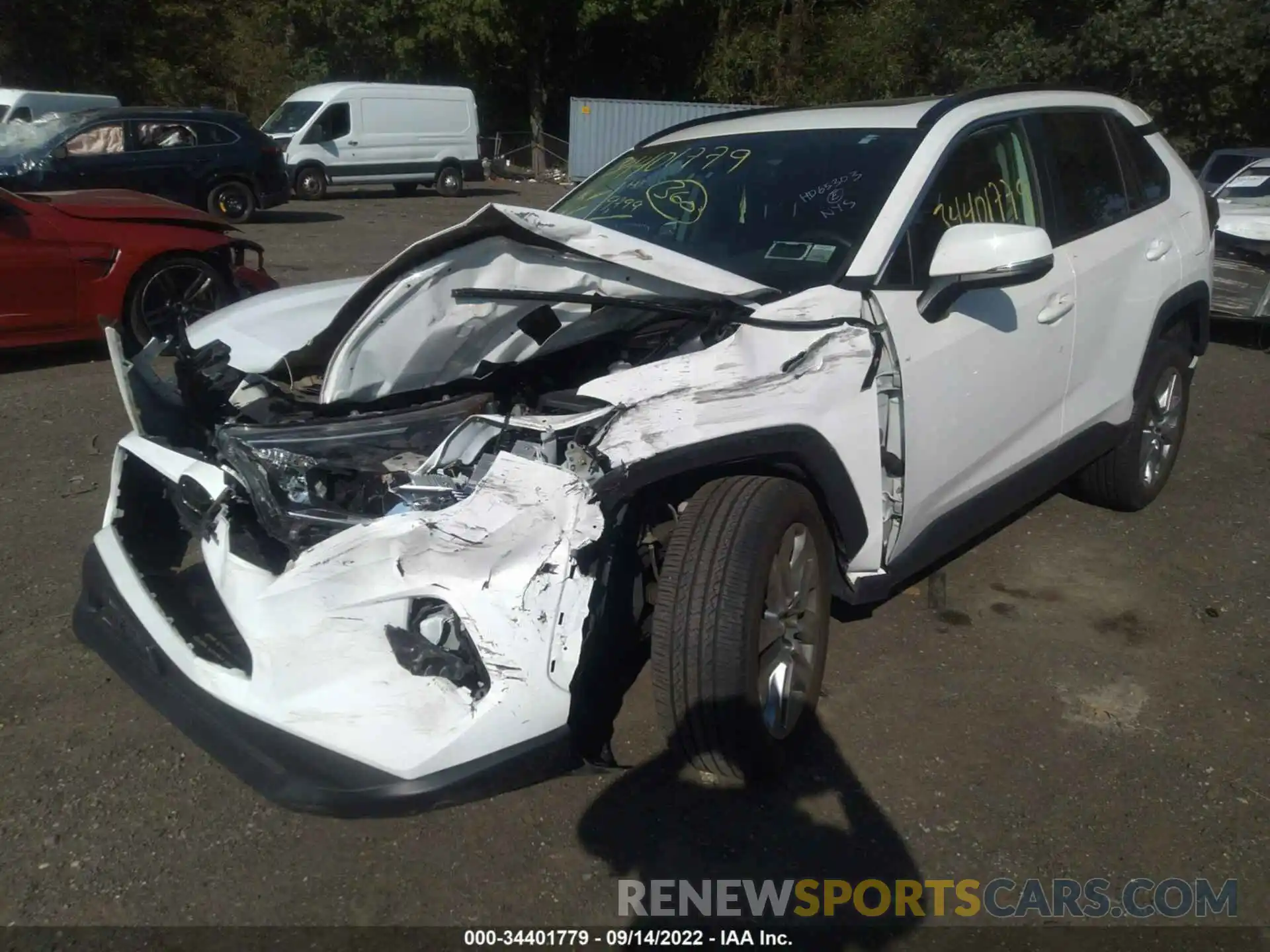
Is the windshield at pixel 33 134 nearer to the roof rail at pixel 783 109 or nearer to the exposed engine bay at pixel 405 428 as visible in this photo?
the roof rail at pixel 783 109

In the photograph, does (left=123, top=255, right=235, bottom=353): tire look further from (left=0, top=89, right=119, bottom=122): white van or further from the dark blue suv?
(left=0, top=89, right=119, bottom=122): white van

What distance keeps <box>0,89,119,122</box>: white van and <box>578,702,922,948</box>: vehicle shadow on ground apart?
706 inches

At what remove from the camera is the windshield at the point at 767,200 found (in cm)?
352

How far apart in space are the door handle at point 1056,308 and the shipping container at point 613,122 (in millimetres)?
22556

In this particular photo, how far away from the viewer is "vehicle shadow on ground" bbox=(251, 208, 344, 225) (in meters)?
17.6

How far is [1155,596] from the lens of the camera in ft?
14.5

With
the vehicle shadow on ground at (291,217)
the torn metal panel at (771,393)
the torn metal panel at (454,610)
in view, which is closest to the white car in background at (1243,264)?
the torn metal panel at (771,393)

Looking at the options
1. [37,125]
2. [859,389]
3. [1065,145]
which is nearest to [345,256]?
[37,125]

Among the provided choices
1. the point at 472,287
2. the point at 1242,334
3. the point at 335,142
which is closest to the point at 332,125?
the point at 335,142

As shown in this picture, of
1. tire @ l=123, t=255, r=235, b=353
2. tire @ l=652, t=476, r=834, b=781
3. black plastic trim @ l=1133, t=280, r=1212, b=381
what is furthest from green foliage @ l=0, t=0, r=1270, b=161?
tire @ l=652, t=476, r=834, b=781

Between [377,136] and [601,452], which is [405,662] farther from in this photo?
[377,136]

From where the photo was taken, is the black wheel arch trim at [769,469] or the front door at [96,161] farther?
the front door at [96,161]

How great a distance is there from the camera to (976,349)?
11.6ft

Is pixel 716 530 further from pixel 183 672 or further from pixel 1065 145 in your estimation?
pixel 1065 145
